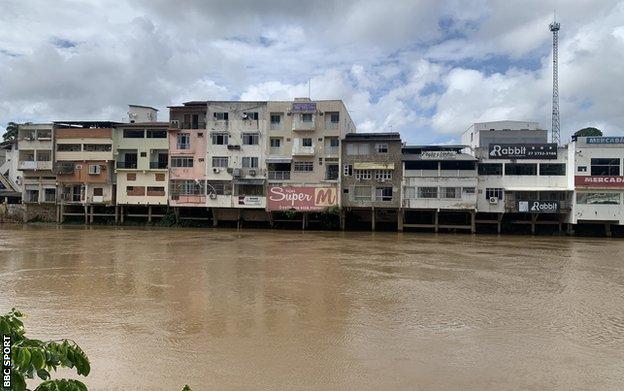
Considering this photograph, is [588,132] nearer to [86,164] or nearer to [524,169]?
[524,169]

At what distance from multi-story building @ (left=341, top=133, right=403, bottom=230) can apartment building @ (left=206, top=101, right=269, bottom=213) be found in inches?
315

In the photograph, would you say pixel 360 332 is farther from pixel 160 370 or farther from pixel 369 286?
pixel 369 286

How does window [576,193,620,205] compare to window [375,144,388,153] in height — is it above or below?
below

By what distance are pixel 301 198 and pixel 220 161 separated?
28.7 ft

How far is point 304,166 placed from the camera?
142ft

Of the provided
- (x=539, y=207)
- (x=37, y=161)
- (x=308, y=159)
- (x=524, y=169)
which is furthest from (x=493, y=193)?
(x=37, y=161)

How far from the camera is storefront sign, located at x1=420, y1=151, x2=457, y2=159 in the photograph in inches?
1596

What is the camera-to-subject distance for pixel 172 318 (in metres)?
11.9

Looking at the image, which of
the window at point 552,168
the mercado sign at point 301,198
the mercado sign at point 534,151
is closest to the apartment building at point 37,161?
the mercado sign at point 301,198

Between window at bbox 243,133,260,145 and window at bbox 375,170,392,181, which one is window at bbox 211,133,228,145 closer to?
window at bbox 243,133,260,145

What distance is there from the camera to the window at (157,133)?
151 ft

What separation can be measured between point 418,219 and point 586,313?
1214 inches

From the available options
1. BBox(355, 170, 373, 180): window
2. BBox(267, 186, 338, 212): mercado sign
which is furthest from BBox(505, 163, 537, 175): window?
BBox(267, 186, 338, 212): mercado sign

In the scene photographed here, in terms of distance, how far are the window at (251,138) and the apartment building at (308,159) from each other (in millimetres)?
2015
